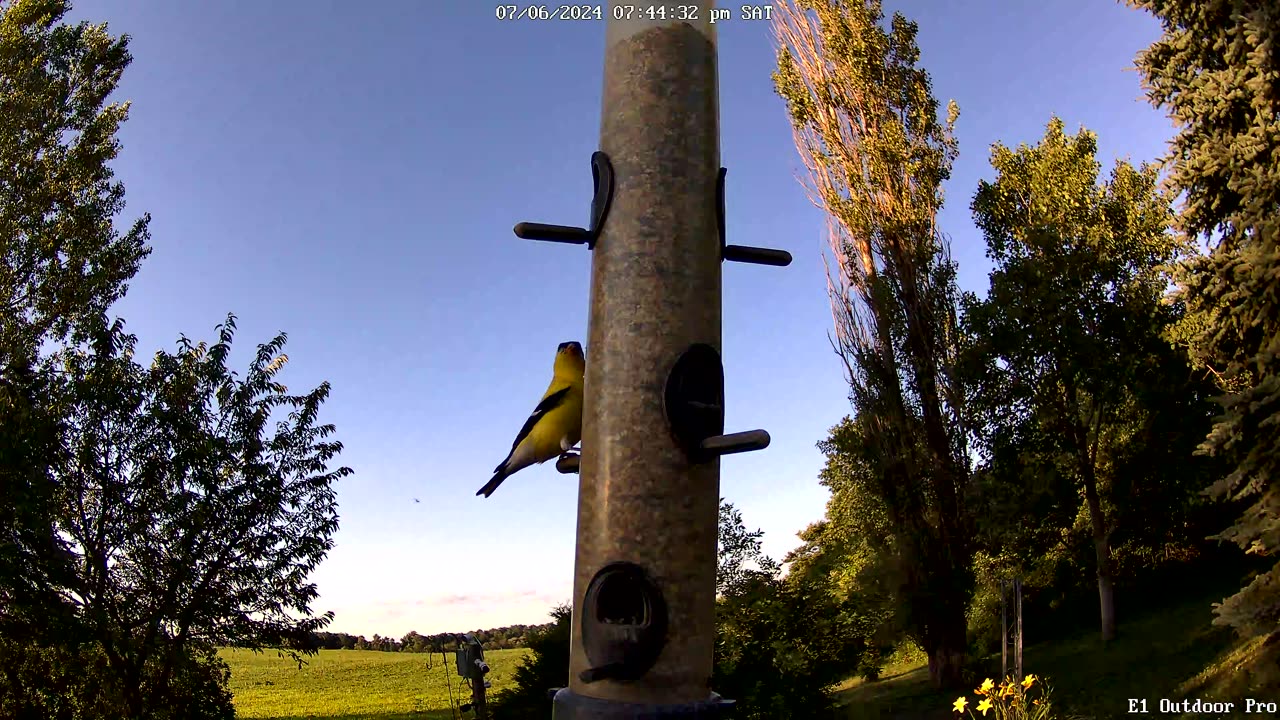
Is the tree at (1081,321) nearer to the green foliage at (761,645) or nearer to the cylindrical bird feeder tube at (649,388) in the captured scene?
the green foliage at (761,645)

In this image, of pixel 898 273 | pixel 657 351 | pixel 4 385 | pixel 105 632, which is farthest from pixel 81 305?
pixel 898 273

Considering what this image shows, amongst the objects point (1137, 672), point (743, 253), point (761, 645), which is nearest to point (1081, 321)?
point (1137, 672)

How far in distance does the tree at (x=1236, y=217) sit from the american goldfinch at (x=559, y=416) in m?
8.62

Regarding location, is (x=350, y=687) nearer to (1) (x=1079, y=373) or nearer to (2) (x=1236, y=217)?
(1) (x=1079, y=373)

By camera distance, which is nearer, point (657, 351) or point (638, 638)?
point (638, 638)

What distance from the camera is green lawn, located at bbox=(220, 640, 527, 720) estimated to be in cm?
1658

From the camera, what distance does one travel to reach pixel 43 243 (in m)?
12.0

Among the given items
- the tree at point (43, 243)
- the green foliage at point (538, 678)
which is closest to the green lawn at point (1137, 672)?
the green foliage at point (538, 678)

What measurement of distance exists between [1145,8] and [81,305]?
14663 mm

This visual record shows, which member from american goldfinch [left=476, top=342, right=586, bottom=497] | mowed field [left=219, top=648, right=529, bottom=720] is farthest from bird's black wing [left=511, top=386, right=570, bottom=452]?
mowed field [left=219, top=648, right=529, bottom=720]

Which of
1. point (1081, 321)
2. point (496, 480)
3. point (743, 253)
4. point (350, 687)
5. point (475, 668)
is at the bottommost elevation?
point (350, 687)

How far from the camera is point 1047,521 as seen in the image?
18.0m

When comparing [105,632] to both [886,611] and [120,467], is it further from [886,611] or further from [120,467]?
[886,611]

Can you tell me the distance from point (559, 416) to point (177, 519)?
28.9 feet
